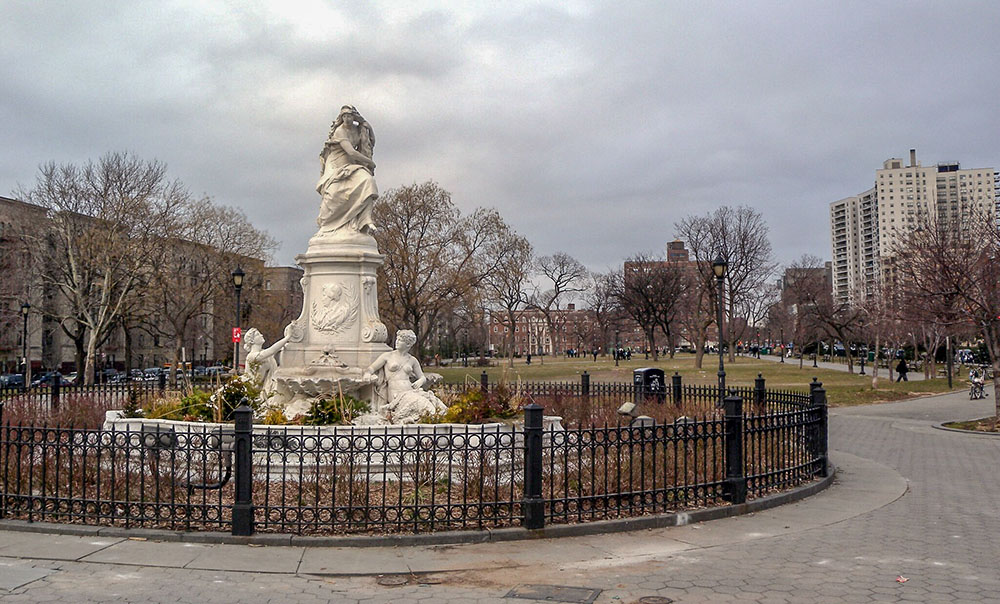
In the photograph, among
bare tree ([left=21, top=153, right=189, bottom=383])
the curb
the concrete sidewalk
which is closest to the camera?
the concrete sidewalk

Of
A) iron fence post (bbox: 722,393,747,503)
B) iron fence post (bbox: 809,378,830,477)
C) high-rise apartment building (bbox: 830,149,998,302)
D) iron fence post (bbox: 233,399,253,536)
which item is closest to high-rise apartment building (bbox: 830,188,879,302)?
high-rise apartment building (bbox: 830,149,998,302)

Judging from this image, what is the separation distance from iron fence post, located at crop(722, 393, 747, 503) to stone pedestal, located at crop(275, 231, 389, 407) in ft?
22.2

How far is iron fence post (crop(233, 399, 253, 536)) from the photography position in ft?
25.3

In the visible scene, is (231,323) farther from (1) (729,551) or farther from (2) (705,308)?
(1) (729,551)

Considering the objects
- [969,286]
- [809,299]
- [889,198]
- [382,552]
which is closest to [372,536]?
[382,552]

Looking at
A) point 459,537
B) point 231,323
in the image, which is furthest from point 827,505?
point 231,323

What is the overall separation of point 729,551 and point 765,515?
6.40 ft

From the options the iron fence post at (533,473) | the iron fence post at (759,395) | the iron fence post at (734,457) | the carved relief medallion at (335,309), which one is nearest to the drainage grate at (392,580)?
the iron fence post at (533,473)

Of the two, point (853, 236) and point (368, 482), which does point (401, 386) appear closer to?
point (368, 482)

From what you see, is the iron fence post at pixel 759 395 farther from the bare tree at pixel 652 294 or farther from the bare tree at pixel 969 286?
the bare tree at pixel 652 294

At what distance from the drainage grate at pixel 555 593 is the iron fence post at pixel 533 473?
5.44 feet

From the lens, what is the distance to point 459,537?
25.4 ft

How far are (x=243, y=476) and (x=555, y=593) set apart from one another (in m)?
3.63

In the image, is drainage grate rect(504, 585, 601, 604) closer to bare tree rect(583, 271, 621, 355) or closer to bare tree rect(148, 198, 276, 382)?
bare tree rect(148, 198, 276, 382)
